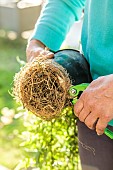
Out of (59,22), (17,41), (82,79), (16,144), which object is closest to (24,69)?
(82,79)

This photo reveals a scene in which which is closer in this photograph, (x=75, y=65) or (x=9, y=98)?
(x=75, y=65)

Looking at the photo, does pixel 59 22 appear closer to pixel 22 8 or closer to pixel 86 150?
pixel 86 150

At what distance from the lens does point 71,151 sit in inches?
72.7

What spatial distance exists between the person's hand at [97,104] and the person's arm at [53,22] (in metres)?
0.35

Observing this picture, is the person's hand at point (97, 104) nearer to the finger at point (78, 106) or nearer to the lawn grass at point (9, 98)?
the finger at point (78, 106)

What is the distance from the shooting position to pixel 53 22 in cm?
143

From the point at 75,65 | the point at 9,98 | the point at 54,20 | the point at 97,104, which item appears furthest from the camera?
the point at 9,98

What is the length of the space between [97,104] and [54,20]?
43cm

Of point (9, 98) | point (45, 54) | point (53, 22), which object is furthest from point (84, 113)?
point (9, 98)

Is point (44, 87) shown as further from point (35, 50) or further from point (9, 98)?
point (9, 98)

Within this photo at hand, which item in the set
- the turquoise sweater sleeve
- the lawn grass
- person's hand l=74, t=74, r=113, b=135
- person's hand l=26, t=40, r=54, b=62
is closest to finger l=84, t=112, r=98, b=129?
person's hand l=74, t=74, r=113, b=135

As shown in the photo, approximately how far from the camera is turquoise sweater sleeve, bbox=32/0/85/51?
1429 millimetres

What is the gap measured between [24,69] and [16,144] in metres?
1.63

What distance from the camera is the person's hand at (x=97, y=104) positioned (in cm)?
109
